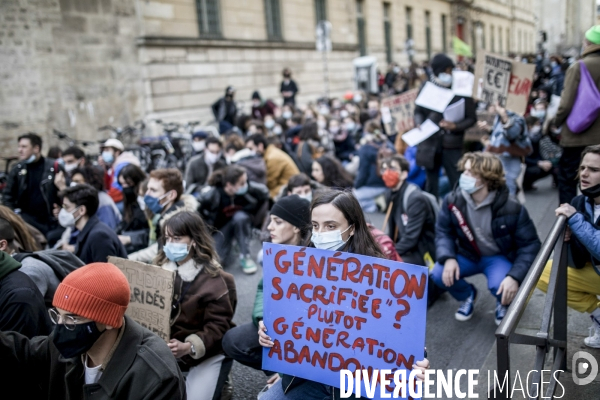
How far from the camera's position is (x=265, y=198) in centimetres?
694

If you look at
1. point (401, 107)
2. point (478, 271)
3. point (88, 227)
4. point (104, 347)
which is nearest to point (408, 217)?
point (478, 271)

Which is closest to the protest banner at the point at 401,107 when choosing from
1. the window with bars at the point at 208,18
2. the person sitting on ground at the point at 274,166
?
the person sitting on ground at the point at 274,166

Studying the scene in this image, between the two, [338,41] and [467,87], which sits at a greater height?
[338,41]

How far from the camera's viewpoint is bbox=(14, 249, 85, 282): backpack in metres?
3.44

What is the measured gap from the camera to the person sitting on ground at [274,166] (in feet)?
26.5

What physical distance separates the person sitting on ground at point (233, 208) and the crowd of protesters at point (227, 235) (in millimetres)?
17

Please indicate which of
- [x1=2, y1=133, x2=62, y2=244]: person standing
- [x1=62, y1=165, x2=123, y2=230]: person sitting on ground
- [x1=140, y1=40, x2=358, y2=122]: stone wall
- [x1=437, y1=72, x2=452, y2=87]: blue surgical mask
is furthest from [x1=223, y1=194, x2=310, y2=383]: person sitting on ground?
[x1=140, y1=40, x2=358, y2=122]: stone wall

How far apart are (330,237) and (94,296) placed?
3.87ft

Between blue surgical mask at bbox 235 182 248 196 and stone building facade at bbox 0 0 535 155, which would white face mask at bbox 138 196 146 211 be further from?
stone building facade at bbox 0 0 535 155

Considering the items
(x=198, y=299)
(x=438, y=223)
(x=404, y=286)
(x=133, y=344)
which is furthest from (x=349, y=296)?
(x=438, y=223)

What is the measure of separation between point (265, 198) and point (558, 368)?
430cm

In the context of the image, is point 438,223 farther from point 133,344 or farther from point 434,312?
point 133,344

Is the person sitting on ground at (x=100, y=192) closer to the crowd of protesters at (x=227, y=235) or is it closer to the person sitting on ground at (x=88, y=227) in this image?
the crowd of protesters at (x=227, y=235)

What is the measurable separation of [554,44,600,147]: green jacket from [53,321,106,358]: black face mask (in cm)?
429
